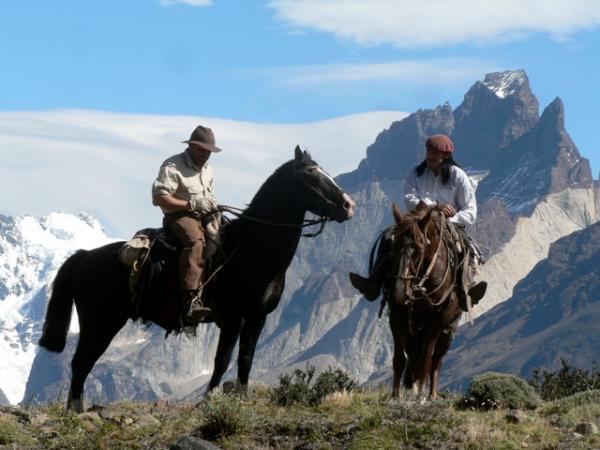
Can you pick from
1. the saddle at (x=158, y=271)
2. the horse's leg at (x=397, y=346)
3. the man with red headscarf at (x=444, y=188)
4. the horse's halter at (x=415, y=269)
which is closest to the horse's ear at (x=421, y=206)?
the horse's halter at (x=415, y=269)

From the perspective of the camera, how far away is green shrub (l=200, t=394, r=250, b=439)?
16016mm

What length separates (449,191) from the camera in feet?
72.5

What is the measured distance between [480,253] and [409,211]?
187cm

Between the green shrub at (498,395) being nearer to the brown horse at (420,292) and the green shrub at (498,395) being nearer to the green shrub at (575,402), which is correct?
the green shrub at (575,402)

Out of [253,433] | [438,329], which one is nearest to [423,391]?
[438,329]

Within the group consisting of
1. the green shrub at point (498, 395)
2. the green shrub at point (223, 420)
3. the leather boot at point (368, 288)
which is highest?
the leather boot at point (368, 288)

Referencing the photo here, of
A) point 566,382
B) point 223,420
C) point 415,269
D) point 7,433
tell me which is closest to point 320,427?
point 223,420

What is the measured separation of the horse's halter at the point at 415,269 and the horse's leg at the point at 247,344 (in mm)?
2250

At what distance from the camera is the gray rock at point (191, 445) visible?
48.4ft

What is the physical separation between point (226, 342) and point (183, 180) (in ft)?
8.28

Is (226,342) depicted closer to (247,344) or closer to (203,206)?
(247,344)

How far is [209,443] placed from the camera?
15.0 m

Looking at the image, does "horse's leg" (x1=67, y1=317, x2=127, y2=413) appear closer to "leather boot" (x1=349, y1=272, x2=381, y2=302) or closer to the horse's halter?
"leather boot" (x1=349, y1=272, x2=381, y2=302)

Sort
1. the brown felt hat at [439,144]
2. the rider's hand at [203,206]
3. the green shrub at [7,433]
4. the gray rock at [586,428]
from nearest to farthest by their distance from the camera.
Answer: the gray rock at [586,428], the green shrub at [7,433], the rider's hand at [203,206], the brown felt hat at [439,144]
